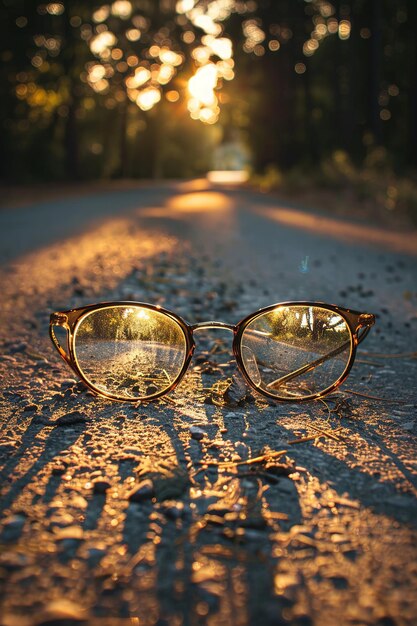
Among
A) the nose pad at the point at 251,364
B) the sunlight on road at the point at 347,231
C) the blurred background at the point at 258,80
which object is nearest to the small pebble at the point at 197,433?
the nose pad at the point at 251,364

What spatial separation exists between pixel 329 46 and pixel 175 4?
75.9 feet

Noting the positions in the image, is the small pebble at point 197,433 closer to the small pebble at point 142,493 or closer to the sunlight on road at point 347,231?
the small pebble at point 142,493

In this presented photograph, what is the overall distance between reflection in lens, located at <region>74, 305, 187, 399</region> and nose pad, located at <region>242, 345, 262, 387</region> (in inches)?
10.9

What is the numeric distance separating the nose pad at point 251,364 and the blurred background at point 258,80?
11319 millimetres

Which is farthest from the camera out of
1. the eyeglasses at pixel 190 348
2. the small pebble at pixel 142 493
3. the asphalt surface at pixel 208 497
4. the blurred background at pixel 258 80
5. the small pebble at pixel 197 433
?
the blurred background at pixel 258 80

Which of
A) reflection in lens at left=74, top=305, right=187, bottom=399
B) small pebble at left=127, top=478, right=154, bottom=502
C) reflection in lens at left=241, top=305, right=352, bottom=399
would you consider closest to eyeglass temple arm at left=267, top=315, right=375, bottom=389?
reflection in lens at left=241, top=305, right=352, bottom=399

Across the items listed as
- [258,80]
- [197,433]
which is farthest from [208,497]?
[258,80]

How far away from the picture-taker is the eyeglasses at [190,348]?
2773 mm

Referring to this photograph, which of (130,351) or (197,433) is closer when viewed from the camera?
(197,433)

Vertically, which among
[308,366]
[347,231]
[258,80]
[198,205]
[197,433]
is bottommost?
[198,205]

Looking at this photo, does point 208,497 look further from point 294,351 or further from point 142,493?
point 294,351

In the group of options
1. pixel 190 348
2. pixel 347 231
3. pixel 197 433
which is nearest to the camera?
pixel 197 433

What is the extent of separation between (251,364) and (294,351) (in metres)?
0.20

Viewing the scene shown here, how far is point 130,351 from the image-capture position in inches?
111
